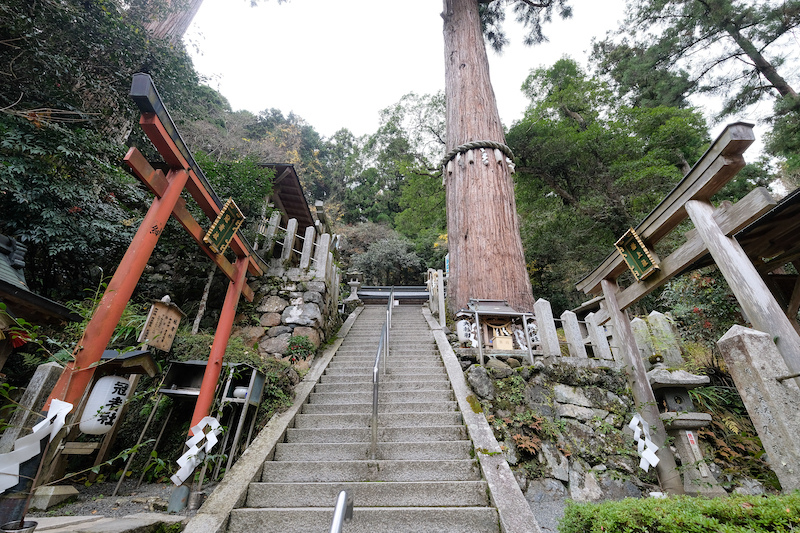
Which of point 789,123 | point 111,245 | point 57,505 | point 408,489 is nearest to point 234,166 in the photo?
point 111,245

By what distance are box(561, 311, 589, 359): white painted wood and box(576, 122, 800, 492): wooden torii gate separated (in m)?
0.77

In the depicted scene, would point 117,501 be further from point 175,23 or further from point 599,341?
point 175,23

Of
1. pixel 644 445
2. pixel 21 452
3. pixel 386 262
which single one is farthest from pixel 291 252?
pixel 386 262

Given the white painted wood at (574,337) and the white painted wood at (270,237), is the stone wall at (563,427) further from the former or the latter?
the white painted wood at (270,237)

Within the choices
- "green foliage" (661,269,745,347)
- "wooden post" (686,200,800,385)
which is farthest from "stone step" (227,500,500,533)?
"green foliage" (661,269,745,347)

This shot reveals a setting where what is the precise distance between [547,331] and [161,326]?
5.31 m

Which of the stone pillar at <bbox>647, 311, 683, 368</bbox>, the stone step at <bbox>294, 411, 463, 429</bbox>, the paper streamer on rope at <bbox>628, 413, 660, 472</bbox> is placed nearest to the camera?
the paper streamer on rope at <bbox>628, 413, 660, 472</bbox>

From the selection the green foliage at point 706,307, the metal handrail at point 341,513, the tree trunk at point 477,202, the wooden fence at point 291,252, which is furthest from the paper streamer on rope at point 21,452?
the green foliage at point 706,307

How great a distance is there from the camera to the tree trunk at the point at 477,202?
652 centimetres

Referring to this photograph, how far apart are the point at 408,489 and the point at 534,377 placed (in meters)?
2.51

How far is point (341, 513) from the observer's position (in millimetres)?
1253

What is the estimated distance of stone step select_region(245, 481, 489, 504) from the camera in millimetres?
2684

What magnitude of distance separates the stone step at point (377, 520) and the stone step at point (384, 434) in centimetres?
100

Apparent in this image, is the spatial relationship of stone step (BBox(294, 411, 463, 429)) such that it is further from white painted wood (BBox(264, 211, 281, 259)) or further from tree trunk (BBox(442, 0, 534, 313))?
white painted wood (BBox(264, 211, 281, 259))
